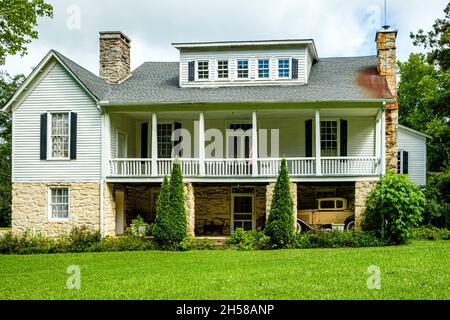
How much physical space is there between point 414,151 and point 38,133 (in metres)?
20.2

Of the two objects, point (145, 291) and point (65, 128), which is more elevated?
point (65, 128)

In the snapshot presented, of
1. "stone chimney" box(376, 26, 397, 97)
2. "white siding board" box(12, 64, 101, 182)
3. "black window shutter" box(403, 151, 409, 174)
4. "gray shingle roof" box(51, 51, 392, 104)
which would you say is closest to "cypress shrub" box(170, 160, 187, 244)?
"gray shingle roof" box(51, 51, 392, 104)

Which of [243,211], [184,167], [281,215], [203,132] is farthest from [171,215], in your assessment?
[243,211]

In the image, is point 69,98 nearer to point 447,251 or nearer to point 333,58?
point 333,58

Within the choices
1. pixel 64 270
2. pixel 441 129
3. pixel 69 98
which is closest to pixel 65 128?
pixel 69 98

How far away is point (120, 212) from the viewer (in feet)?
78.3

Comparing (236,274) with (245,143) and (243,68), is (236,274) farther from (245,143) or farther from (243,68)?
(243,68)

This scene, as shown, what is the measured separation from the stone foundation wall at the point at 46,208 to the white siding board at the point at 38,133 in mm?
350

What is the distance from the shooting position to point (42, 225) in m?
21.6

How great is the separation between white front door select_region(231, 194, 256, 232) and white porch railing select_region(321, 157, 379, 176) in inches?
149

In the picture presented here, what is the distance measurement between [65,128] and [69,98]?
1183 mm

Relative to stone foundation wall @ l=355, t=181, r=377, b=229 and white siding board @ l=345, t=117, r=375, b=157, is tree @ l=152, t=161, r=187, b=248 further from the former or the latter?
white siding board @ l=345, t=117, r=375, b=157

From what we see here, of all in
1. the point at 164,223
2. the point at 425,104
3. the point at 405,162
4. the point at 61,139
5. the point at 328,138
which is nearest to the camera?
the point at 164,223

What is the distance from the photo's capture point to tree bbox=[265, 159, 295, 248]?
19.4 m
